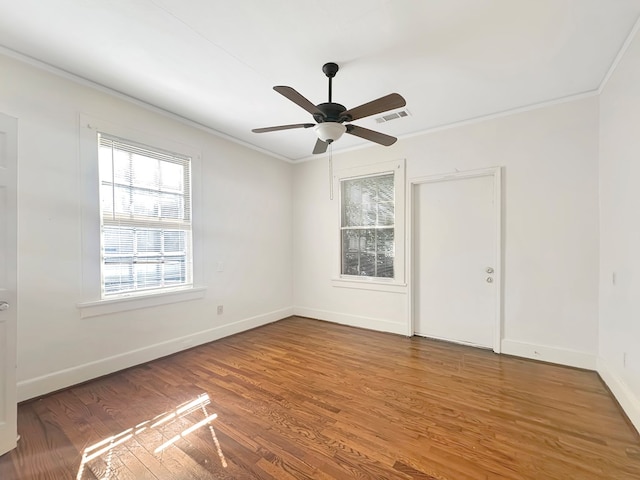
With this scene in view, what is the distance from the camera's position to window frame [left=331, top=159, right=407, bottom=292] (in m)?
3.93

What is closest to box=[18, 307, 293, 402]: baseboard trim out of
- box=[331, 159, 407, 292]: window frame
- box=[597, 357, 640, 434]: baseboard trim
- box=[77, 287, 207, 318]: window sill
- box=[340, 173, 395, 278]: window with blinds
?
box=[77, 287, 207, 318]: window sill

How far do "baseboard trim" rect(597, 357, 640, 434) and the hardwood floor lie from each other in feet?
0.26

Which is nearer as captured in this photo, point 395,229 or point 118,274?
point 118,274

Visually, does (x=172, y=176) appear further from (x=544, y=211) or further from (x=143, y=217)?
(x=544, y=211)

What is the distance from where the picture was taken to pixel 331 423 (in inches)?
79.3

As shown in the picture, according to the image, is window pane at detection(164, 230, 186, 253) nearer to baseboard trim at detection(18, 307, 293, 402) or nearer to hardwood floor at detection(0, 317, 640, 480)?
baseboard trim at detection(18, 307, 293, 402)

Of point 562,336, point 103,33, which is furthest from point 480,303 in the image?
point 103,33

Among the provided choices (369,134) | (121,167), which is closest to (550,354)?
(369,134)

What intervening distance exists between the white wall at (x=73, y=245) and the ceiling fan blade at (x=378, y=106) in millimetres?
2374

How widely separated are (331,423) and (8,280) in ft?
7.78

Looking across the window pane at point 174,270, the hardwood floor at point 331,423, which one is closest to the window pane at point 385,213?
the hardwood floor at point 331,423

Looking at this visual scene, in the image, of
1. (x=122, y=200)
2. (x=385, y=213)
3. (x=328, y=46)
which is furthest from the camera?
(x=385, y=213)

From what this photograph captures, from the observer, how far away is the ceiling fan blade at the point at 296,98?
179 cm

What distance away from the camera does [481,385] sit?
254cm
